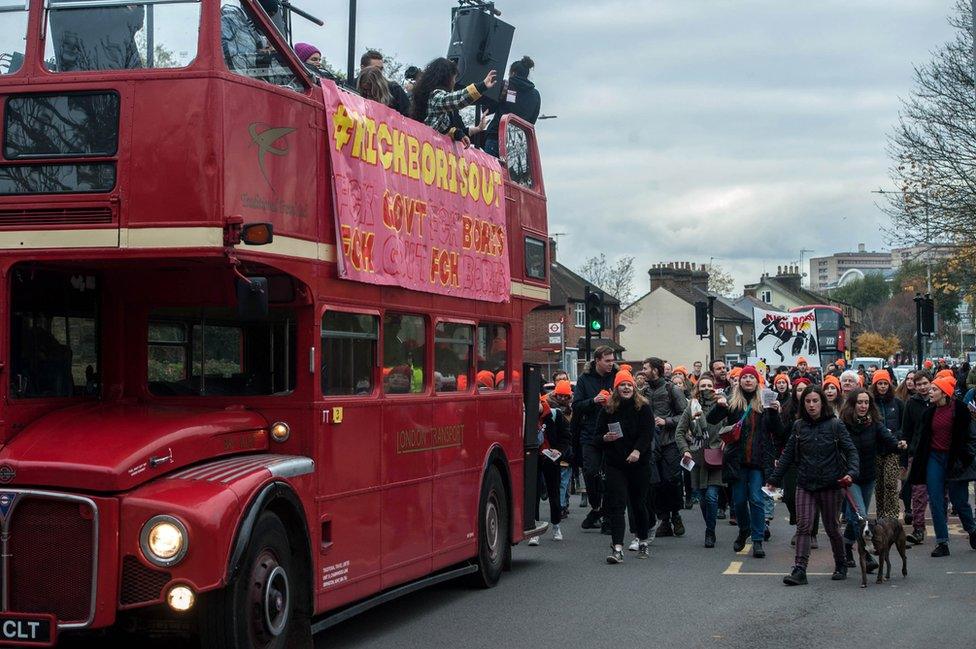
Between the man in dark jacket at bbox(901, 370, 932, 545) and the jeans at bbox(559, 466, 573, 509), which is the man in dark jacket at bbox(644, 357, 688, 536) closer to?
the jeans at bbox(559, 466, 573, 509)

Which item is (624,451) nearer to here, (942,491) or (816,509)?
(816,509)

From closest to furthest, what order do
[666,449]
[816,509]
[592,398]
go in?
[816,509] < [592,398] < [666,449]

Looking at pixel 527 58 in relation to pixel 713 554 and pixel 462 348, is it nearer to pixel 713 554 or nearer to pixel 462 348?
pixel 462 348

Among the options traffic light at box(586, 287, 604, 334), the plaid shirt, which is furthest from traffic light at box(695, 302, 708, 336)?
the plaid shirt

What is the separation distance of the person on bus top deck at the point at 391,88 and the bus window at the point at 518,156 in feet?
7.67

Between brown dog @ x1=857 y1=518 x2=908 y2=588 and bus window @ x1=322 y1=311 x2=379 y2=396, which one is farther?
brown dog @ x1=857 y1=518 x2=908 y2=588

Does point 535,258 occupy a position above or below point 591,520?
above

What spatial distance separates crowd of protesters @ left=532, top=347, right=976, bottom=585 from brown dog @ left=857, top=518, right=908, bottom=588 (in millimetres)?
267

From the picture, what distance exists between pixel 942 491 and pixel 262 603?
8.86m

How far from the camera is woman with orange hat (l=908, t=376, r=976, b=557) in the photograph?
49.4 ft

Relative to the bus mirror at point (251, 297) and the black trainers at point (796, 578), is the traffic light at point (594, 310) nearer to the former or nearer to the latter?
the black trainers at point (796, 578)

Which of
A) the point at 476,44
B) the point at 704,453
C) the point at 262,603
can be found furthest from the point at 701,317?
the point at 262,603

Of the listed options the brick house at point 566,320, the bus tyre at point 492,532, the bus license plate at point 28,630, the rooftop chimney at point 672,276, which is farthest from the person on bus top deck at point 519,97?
the rooftop chimney at point 672,276

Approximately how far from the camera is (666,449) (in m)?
17.0
